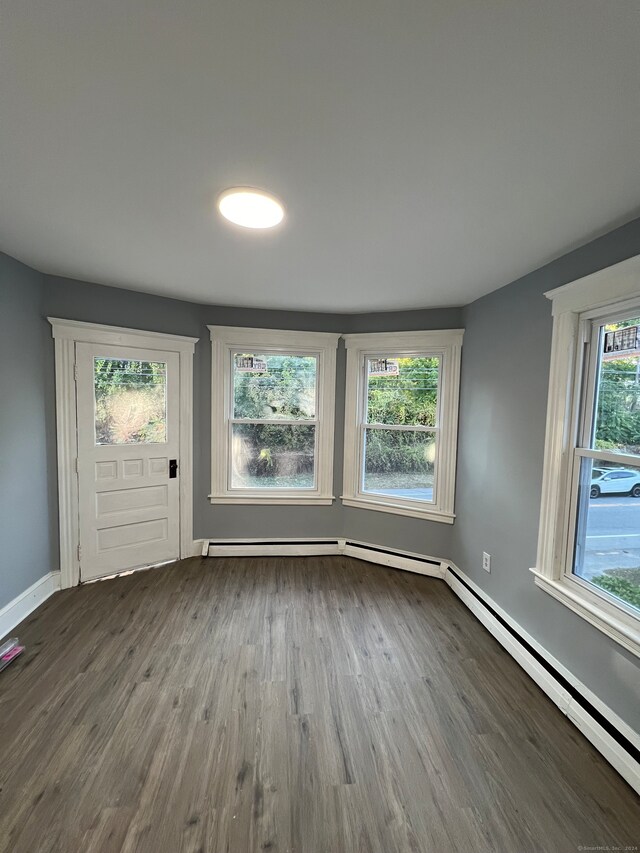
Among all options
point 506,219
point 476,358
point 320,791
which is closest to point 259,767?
point 320,791

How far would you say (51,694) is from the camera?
6.14ft

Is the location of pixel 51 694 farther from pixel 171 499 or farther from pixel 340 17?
pixel 340 17

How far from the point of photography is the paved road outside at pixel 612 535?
170 cm

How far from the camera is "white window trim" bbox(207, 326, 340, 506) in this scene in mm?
3416

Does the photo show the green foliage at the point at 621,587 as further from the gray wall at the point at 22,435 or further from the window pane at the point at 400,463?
the gray wall at the point at 22,435

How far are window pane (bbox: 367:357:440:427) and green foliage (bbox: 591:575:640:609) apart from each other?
5.68ft

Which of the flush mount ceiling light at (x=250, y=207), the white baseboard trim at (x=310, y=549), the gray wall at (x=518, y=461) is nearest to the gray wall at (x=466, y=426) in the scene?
the gray wall at (x=518, y=461)

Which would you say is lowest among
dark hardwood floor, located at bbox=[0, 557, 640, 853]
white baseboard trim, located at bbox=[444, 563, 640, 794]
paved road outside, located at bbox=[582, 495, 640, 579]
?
dark hardwood floor, located at bbox=[0, 557, 640, 853]

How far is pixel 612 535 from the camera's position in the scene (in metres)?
1.82

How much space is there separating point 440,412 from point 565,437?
131cm

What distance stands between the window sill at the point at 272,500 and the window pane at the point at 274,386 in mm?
788

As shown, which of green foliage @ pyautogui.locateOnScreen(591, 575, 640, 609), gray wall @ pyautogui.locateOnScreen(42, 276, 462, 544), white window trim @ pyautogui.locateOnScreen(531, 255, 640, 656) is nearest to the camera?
green foliage @ pyautogui.locateOnScreen(591, 575, 640, 609)

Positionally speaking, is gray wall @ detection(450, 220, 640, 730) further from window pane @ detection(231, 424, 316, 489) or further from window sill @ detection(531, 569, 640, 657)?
window pane @ detection(231, 424, 316, 489)

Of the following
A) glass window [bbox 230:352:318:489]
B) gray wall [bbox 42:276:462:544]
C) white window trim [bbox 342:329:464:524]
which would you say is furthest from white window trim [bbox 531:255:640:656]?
glass window [bbox 230:352:318:489]
